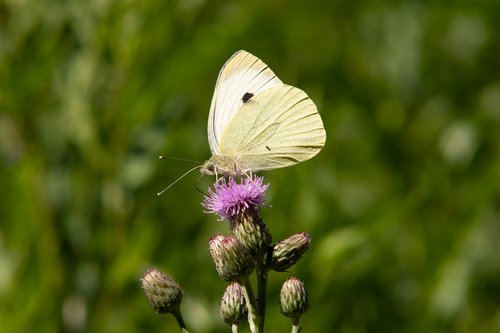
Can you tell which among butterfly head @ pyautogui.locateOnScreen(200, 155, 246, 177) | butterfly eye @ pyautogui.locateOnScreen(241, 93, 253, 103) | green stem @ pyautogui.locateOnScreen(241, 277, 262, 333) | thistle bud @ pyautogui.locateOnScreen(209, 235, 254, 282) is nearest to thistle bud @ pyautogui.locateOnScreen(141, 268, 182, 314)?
thistle bud @ pyautogui.locateOnScreen(209, 235, 254, 282)

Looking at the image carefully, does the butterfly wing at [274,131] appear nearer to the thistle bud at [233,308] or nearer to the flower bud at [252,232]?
the flower bud at [252,232]

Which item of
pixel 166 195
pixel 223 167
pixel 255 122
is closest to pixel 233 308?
pixel 223 167

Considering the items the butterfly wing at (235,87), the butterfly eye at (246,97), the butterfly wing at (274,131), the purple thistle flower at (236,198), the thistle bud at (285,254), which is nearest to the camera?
the thistle bud at (285,254)

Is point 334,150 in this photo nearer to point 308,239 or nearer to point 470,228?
point 470,228

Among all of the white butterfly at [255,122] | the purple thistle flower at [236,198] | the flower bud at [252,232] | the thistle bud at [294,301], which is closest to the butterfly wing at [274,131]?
the white butterfly at [255,122]

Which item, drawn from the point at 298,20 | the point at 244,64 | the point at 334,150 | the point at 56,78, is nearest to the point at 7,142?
the point at 56,78

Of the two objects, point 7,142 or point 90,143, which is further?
point 7,142
